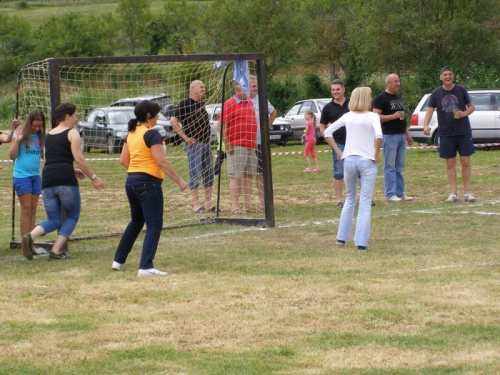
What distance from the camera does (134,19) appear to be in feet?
242

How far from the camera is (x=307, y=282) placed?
26.9ft

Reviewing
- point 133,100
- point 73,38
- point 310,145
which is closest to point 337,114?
point 133,100

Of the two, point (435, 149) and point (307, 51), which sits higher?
point (307, 51)

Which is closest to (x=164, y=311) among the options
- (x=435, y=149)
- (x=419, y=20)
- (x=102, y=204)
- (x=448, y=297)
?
(x=448, y=297)

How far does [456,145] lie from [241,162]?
3.14 m

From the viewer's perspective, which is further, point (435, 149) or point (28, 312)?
point (435, 149)

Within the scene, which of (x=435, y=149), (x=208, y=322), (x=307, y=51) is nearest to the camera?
(x=208, y=322)

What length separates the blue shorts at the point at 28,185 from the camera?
10219mm

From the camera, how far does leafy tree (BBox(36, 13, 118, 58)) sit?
217ft

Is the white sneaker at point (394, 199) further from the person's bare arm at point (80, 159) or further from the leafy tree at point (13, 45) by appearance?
the leafy tree at point (13, 45)

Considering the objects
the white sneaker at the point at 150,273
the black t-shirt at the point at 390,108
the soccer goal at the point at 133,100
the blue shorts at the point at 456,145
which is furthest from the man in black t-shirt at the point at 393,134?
the white sneaker at the point at 150,273

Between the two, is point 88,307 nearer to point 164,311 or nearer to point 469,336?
point 164,311

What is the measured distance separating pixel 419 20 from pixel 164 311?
90.2 ft

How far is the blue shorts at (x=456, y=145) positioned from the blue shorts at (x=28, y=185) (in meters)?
6.07
